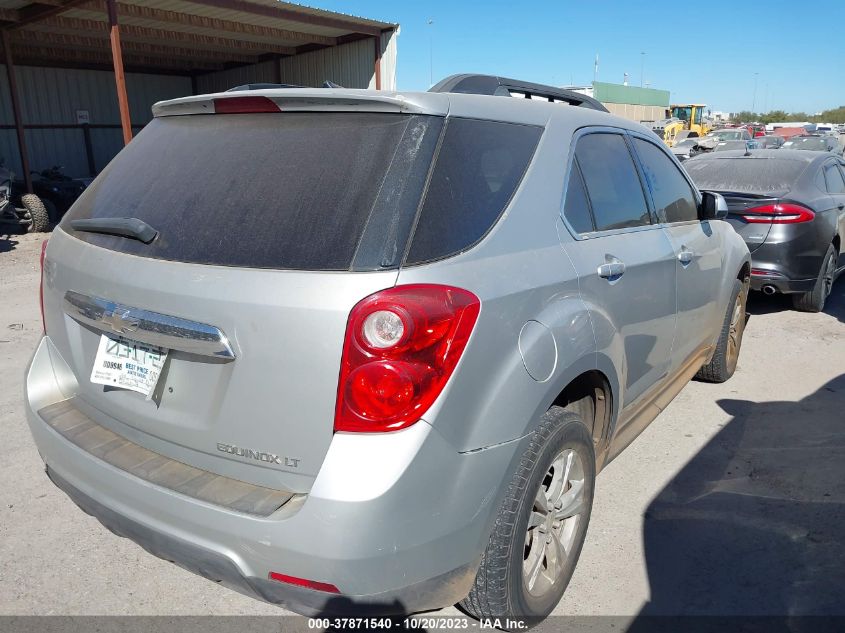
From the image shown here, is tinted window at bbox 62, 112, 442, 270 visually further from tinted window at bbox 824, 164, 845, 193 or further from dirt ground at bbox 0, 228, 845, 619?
tinted window at bbox 824, 164, 845, 193

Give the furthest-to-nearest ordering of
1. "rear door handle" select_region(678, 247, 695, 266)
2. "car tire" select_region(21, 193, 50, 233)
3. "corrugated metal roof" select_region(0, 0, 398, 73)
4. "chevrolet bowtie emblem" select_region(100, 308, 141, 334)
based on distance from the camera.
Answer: "corrugated metal roof" select_region(0, 0, 398, 73) < "car tire" select_region(21, 193, 50, 233) < "rear door handle" select_region(678, 247, 695, 266) < "chevrolet bowtie emblem" select_region(100, 308, 141, 334)

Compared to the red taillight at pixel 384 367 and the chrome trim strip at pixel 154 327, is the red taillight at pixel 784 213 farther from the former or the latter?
the chrome trim strip at pixel 154 327

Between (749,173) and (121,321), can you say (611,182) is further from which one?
(749,173)

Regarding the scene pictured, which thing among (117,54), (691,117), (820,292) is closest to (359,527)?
(820,292)

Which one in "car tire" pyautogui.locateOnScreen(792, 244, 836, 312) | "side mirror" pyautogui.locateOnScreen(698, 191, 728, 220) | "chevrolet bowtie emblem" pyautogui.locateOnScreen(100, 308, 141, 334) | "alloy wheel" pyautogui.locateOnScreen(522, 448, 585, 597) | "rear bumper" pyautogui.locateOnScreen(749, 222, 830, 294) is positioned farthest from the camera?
"car tire" pyautogui.locateOnScreen(792, 244, 836, 312)

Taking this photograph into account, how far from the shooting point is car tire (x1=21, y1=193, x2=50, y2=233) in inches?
461

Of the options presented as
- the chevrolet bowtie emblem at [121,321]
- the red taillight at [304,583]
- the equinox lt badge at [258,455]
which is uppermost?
the chevrolet bowtie emblem at [121,321]

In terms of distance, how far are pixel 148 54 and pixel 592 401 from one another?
19.0m

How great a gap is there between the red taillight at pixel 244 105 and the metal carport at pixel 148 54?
942cm

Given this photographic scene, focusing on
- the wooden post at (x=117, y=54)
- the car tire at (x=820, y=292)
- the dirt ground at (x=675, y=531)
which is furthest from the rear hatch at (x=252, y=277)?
the wooden post at (x=117, y=54)

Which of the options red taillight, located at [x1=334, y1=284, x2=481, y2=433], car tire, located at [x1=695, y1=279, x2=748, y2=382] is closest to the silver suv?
red taillight, located at [x1=334, y1=284, x2=481, y2=433]

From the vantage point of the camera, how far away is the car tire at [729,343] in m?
4.32

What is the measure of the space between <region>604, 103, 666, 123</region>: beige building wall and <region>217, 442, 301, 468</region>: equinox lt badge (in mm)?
43134

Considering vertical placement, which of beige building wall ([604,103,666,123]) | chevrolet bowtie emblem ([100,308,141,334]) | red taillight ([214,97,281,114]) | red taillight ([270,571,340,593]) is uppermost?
beige building wall ([604,103,666,123])
